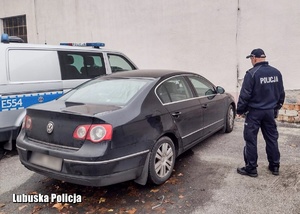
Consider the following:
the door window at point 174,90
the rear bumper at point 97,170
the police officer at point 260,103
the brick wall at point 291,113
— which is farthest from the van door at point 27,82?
the brick wall at point 291,113

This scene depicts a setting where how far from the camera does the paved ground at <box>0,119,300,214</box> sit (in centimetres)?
314

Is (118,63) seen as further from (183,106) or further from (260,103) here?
(260,103)

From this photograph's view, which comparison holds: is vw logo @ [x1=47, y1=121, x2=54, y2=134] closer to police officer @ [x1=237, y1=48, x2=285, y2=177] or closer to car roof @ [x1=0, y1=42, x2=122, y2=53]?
car roof @ [x1=0, y1=42, x2=122, y2=53]

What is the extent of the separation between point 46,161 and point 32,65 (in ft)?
7.17

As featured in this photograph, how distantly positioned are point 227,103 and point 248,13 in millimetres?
2798

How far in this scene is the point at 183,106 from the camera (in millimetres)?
4109

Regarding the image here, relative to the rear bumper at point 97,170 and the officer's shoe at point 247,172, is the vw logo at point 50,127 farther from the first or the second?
the officer's shoe at point 247,172

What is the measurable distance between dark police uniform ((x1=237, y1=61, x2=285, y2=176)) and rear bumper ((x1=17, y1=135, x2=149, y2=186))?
1.53m

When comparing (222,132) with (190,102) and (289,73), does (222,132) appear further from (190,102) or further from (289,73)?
(289,73)

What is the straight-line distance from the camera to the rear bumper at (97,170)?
2938 mm

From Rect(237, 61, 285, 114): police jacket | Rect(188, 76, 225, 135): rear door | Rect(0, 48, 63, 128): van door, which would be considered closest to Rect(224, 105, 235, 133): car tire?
Rect(188, 76, 225, 135): rear door

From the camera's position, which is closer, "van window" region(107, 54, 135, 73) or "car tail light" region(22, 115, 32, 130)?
"car tail light" region(22, 115, 32, 130)

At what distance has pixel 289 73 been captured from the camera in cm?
674

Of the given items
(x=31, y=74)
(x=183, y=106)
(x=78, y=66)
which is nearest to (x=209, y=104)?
(x=183, y=106)
